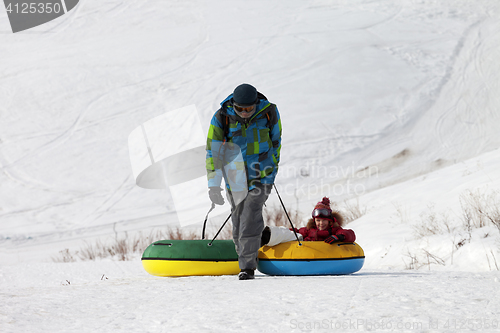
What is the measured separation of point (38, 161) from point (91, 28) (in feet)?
39.3

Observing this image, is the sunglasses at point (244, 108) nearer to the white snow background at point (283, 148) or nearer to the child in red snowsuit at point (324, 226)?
the child in red snowsuit at point (324, 226)

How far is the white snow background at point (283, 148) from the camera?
7.70 feet

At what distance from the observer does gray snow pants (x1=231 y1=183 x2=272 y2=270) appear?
3.92m

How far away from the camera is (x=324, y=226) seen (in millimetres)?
4535

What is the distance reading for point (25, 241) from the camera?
11469 mm

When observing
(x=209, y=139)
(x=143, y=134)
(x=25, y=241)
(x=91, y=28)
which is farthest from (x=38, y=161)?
(x=209, y=139)

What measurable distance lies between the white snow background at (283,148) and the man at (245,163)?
1.32 ft

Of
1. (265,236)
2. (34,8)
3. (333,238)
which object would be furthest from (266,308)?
(34,8)

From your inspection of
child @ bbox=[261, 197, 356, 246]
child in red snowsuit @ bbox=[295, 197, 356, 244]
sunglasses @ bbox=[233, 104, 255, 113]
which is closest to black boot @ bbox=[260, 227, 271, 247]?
child @ bbox=[261, 197, 356, 246]

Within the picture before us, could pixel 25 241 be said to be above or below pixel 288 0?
below

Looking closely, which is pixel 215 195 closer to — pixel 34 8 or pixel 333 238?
pixel 333 238

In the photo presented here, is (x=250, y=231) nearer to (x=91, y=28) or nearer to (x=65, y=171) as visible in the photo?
(x=65, y=171)

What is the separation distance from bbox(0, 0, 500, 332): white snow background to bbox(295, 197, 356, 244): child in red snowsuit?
18.5 inches

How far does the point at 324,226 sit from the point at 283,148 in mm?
11241
